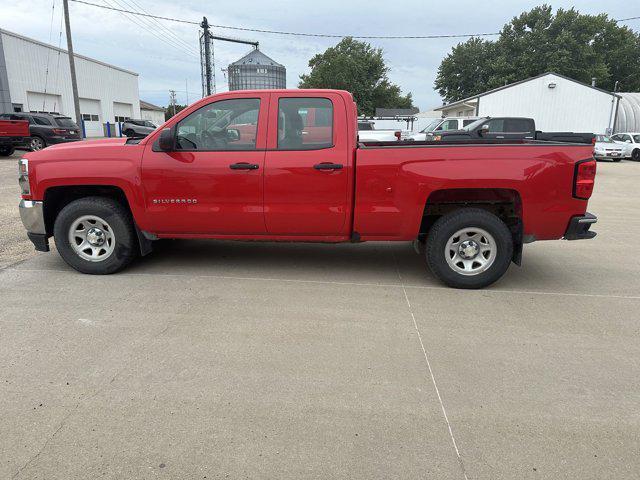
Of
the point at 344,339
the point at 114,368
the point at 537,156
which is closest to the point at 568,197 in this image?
the point at 537,156

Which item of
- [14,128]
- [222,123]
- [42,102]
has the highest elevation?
[42,102]

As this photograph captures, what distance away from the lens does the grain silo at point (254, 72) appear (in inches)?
2152

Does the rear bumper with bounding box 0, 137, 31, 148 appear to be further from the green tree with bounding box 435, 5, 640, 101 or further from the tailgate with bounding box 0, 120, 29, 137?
the green tree with bounding box 435, 5, 640, 101

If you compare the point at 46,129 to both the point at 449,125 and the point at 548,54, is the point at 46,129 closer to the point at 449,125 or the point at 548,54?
the point at 449,125

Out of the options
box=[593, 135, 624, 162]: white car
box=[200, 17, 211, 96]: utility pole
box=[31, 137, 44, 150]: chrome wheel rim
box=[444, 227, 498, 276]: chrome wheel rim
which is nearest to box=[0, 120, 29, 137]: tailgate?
box=[31, 137, 44, 150]: chrome wheel rim

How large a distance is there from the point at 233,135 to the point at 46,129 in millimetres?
18389

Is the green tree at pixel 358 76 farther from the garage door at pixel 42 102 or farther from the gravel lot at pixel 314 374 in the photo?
the gravel lot at pixel 314 374

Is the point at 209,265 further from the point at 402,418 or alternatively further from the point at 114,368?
the point at 402,418

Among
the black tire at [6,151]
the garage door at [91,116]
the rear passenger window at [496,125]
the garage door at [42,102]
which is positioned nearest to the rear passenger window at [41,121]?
the black tire at [6,151]

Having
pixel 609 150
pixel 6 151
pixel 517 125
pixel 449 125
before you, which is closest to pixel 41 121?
pixel 6 151

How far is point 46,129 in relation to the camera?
64.3 feet

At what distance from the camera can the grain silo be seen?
5466 cm

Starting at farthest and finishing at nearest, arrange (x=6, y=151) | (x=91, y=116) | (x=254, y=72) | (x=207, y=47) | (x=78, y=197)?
(x=254, y=72) < (x=91, y=116) < (x=207, y=47) < (x=6, y=151) < (x=78, y=197)

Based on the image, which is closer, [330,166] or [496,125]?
[330,166]
